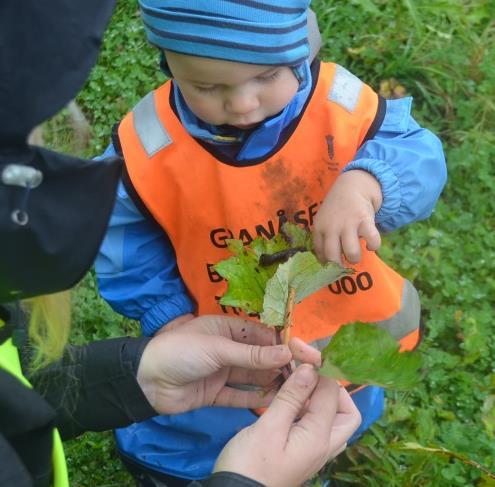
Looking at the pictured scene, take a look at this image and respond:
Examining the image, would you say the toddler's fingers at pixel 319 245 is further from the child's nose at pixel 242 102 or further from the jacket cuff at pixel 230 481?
the jacket cuff at pixel 230 481

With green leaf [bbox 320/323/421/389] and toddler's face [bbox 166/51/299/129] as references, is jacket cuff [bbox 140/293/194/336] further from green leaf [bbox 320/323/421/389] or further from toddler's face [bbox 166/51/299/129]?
green leaf [bbox 320/323/421/389]

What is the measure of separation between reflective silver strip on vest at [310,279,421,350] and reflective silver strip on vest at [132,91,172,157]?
0.65 m

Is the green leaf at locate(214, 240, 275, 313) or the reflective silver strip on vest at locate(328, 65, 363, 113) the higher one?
the reflective silver strip on vest at locate(328, 65, 363, 113)

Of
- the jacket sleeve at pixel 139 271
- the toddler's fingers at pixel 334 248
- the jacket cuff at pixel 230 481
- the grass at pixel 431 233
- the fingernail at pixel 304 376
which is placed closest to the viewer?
the jacket cuff at pixel 230 481

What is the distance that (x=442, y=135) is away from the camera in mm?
3271

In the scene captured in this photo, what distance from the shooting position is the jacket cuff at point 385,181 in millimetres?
1796

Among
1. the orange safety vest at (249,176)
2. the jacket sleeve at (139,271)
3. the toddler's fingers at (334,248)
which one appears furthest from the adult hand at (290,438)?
the jacket sleeve at (139,271)

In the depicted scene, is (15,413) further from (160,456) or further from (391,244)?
(391,244)

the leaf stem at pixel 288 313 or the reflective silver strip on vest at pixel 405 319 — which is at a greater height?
the leaf stem at pixel 288 313

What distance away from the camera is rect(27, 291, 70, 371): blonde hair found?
1.58 meters

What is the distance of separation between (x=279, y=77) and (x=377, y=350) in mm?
613

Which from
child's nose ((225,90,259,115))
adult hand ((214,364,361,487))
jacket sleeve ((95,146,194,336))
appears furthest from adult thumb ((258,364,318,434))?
jacket sleeve ((95,146,194,336))

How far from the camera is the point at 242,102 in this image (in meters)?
1.69

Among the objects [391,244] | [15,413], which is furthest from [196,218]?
[391,244]
